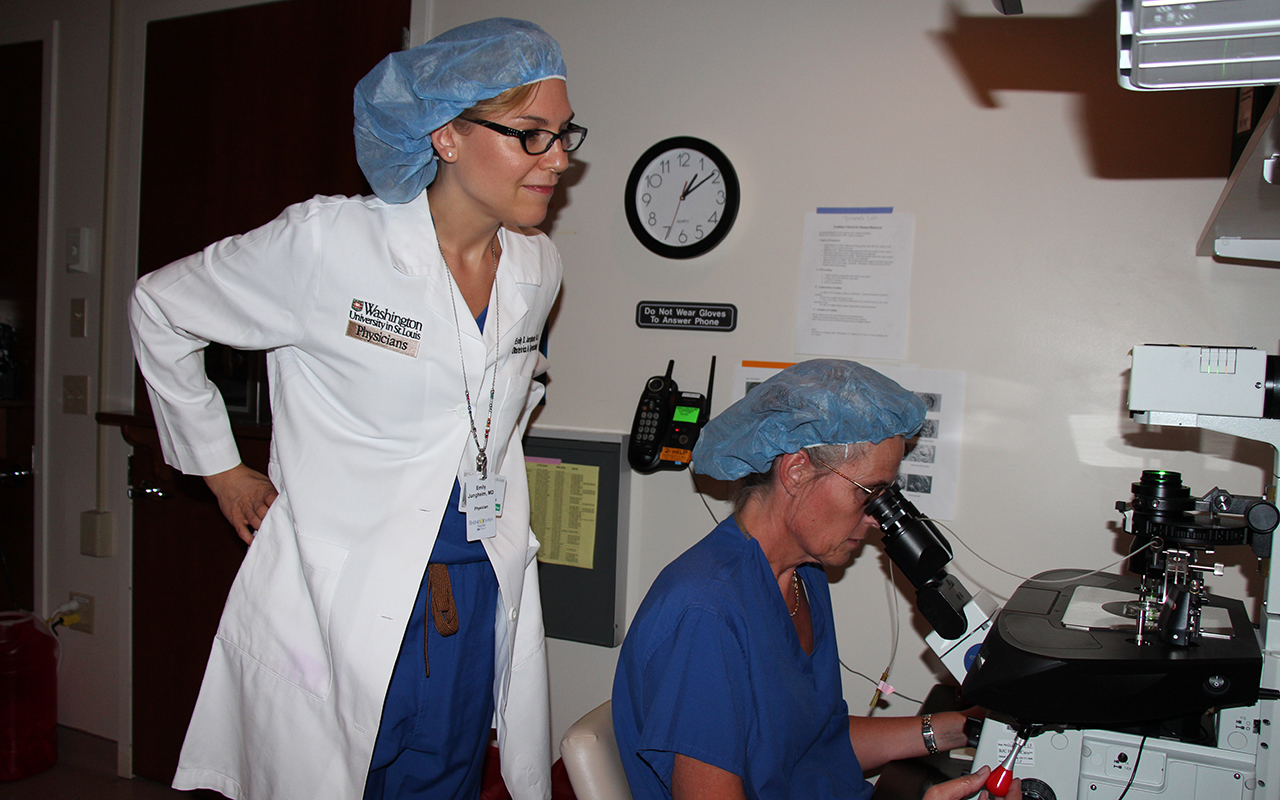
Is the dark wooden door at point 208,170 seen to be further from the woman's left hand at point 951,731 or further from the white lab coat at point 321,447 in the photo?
the woman's left hand at point 951,731

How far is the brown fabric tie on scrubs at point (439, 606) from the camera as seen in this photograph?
1.37 meters

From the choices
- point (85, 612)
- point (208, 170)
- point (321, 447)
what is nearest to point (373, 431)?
point (321, 447)

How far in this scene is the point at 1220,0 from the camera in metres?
0.66

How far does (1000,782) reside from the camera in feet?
3.67

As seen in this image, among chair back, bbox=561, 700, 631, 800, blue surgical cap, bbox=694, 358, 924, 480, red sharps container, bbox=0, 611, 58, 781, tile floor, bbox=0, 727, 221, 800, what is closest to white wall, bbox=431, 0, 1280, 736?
blue surgical cap, bbox=694, 358, 924, 480

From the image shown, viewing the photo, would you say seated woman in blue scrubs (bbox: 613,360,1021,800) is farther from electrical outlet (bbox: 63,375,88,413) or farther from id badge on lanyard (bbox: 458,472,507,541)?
electrical outlet (bbox: 63,375,88,413)

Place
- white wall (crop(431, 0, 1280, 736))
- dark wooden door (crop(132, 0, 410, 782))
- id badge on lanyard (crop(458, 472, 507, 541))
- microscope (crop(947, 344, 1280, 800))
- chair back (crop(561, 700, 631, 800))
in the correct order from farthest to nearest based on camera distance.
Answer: dark wooden door (crop(132, 0, 410, 782))
white wall (crop(431, 0, 1280, 736))
id badge on lanyard (crop(458, 472, 507, 541))
chair back (crop(561, 700, 631, 800))
microscope (crop(947, 344, 1280, 800))

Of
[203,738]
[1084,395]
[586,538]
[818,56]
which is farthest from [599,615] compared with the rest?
[818,56]

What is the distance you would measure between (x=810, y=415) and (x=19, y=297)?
9.55ft

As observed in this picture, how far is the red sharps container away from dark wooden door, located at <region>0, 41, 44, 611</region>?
0.24m

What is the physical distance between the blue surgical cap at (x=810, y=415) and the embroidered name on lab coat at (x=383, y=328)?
57 centimetres

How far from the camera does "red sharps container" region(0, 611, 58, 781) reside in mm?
2584

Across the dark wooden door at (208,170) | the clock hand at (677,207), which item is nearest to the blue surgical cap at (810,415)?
the clock hand at (677,207)

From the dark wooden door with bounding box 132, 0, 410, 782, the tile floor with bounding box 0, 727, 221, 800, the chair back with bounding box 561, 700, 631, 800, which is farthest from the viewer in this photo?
the tile floor with bounding box 0, 727, 221, 800
